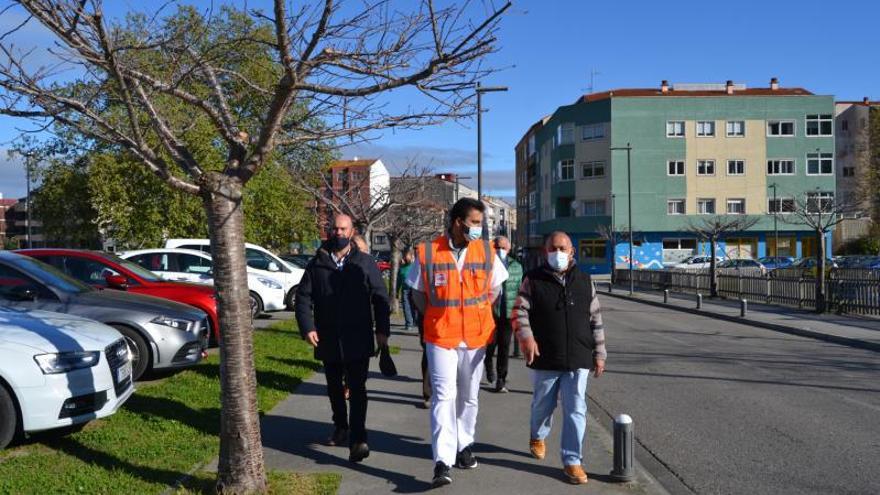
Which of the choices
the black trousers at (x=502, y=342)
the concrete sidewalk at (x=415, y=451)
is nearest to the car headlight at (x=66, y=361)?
the concrete sidewalk at (x=415, y=451)

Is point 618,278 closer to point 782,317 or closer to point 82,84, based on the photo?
point 782,317

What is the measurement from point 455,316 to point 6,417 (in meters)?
3.52

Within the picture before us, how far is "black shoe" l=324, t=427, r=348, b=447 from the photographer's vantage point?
6.69 m

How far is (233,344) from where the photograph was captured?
4.93 meters

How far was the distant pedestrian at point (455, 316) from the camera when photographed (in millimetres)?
5504

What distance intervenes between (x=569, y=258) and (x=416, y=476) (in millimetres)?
1953

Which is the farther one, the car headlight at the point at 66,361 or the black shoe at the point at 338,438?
the black shoe at the point at 338,438

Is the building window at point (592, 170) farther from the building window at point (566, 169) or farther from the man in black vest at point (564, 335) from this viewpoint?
the man in black vest at point (564, 335)

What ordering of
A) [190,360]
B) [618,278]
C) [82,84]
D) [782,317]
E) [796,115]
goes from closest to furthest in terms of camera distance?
[82,84], [190,360], [782,317], [618,278], [796,115]

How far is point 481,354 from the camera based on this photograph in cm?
573

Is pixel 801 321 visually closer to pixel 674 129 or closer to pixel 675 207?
pixel 675 207

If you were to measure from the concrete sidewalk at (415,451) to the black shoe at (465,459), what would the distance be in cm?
5

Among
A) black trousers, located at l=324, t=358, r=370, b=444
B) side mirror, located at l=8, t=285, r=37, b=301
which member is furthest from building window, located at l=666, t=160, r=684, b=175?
black trousers, located at l=324, t=358, r=370, b=444

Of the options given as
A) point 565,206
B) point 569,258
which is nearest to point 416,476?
point 569,258
